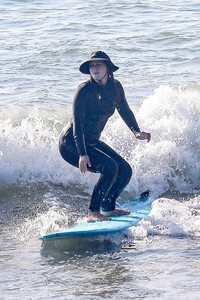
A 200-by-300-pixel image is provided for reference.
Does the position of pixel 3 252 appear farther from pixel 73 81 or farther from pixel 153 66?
pixel 153 66

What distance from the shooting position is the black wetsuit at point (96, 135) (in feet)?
28.2

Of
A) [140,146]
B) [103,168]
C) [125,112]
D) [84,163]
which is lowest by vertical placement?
[140,146]

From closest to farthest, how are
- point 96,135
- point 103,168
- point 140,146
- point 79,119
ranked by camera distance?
point 79,119 < point 103,168 < point 96,135 < point 140,146

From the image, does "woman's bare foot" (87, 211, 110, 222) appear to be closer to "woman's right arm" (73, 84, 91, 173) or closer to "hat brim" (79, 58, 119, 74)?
"woman's right arm" (73, 84, 91, 173)

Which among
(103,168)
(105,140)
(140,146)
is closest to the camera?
(103,168)

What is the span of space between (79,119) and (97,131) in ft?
1.23

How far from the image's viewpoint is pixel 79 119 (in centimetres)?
857

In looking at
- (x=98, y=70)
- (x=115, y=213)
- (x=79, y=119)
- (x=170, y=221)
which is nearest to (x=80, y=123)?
(x=79, y=119)

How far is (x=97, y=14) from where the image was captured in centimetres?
2011

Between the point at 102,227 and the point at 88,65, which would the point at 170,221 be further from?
the point at 88,65

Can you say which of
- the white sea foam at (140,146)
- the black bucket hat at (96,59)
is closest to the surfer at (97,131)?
the black bucket hat at (96,59)

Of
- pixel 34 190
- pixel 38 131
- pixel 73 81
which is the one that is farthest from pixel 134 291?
pixel 73 81

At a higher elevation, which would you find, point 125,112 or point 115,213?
point 125,112

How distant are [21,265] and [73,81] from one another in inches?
282
